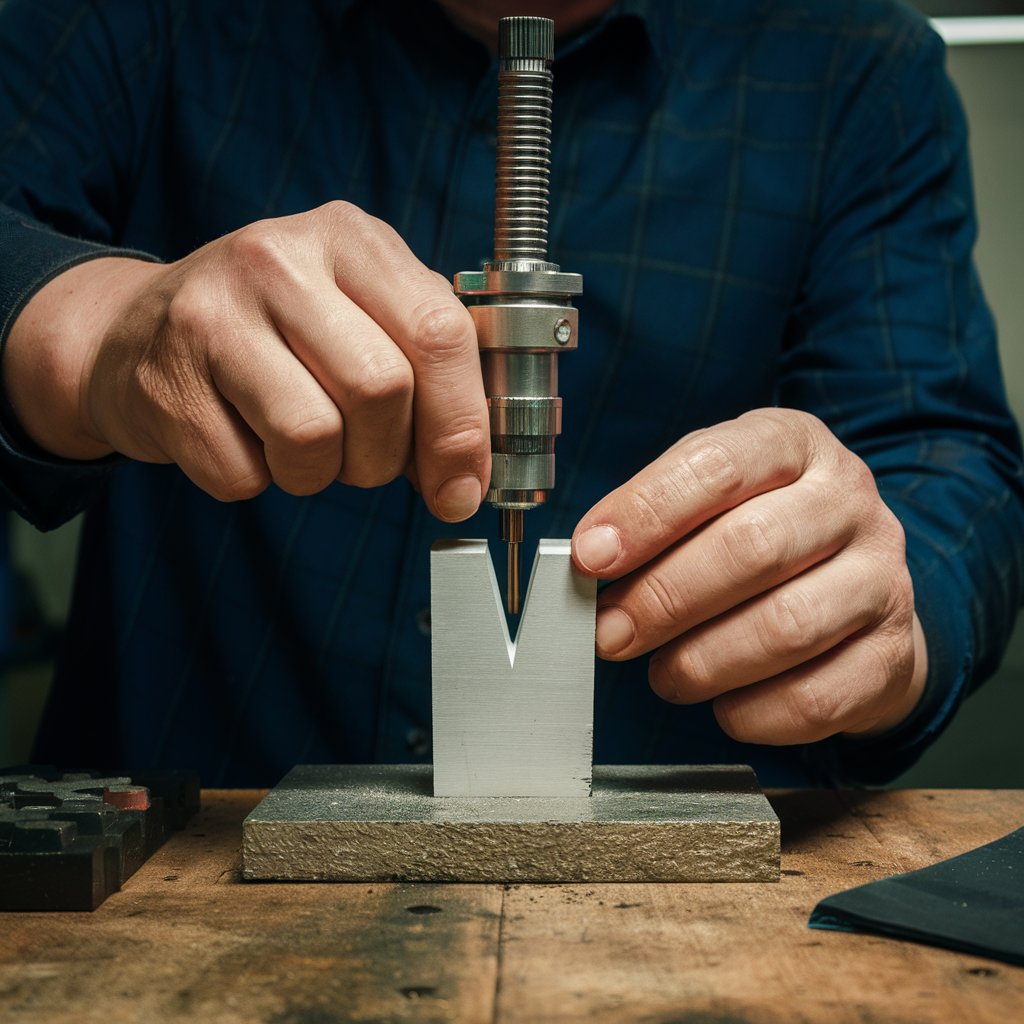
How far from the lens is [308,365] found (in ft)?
2.76

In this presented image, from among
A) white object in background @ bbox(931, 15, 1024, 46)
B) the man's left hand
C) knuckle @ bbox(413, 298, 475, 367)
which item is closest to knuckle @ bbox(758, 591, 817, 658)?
the man's left hand

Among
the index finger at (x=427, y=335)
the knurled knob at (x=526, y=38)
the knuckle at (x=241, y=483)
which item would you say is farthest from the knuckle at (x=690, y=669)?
the knurled knob at (x=526, y=38)

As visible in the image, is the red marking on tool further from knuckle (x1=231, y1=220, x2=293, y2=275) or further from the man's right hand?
knuckle (x1=231, y1=220, x2=293, y2=275)

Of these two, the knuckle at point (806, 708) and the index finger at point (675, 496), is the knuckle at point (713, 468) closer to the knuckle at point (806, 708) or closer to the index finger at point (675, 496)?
the index finger at point (675, 496)

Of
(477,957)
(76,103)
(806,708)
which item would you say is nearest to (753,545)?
(806,708)

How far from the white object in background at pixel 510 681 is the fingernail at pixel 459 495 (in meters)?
0.06

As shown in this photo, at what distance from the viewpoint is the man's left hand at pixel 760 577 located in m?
0.91

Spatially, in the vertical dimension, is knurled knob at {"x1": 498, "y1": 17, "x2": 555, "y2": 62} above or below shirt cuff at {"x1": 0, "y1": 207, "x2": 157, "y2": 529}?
above

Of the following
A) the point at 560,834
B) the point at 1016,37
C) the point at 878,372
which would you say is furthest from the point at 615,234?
the point at 1016,37

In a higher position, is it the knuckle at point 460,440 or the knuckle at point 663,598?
the knuckle at point 460,440

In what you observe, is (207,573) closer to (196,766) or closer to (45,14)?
(196,766)

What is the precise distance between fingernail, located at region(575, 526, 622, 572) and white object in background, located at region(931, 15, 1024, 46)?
1909 mm

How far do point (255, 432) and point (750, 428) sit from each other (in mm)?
381

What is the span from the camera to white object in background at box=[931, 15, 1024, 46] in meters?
2.40
